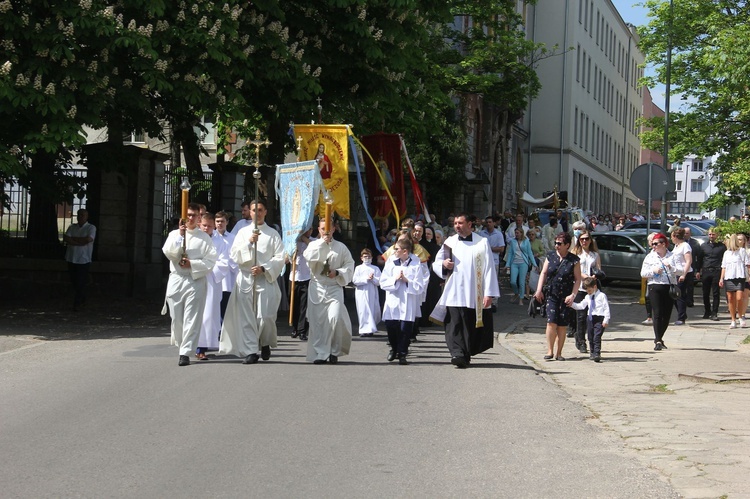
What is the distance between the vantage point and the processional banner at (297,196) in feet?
50.6

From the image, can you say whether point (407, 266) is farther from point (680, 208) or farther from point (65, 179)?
point (680, 208)

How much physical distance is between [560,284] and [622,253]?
55.5 feet

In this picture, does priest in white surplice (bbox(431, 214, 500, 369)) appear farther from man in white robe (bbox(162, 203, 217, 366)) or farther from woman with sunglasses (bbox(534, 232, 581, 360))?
man in white robe (bbox(162, 203, 217, 366))

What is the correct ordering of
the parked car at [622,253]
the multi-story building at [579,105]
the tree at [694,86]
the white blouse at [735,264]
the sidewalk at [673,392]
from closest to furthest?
the sidewalk at [673,392]
the white blouse at [735,264]
the parked car at [622,253]
the tree at [694,86]
the multi-story building at [579,105]

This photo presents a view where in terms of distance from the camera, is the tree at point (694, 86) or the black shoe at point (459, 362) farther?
the tree at point (694, 86)

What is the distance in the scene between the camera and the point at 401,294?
567 inches

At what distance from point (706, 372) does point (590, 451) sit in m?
5.60

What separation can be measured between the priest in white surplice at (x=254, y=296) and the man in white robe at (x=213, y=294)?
0.40m

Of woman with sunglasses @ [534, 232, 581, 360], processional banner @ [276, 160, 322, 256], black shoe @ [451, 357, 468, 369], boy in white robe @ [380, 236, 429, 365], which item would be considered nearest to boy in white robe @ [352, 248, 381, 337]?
processional banner @ [276, 160, 322, 256]

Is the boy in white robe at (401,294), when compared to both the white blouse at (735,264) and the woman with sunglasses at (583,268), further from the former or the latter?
the white blouse at (735,264)

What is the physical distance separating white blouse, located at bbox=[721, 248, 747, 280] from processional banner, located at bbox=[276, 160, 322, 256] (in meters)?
9.27

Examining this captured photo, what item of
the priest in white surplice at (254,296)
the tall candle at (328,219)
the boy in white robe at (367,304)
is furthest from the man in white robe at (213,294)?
the boy in white robe at (367,304)

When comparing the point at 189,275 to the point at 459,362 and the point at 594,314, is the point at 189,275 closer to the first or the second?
the point at 459,362

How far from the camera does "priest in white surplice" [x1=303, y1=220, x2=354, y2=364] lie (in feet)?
45.1
